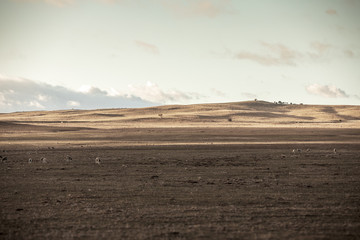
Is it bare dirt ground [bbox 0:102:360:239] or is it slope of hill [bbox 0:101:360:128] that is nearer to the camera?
bare dirt ground [bbox 0:102:360:239]

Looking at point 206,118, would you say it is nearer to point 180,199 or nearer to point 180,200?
point 180,199

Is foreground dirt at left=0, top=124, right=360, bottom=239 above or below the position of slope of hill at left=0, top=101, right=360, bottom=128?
below

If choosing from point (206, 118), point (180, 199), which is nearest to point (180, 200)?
point (180, 199)

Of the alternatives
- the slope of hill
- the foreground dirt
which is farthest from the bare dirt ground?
the slope of hill

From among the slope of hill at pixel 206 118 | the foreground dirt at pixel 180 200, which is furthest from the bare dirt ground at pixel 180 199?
the slope of hill at pixel 206 118

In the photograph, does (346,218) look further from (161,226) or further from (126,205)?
(126,205)

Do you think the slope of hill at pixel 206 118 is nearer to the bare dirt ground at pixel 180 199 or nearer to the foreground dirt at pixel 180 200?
the bare dirt ground at pixel 180 199

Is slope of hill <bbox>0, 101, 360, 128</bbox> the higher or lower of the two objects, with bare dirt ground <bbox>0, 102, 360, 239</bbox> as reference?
higher

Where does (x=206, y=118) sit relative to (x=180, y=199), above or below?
above

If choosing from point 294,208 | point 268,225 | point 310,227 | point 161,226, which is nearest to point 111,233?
point 161,226

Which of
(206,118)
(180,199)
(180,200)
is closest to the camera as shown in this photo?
(180,200)

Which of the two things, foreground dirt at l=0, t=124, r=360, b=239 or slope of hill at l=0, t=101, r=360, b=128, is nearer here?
foreground dirt at l=0, t=124, r=360, b=239

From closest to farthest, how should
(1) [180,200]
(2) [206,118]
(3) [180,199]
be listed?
(1) [180,200]
(3) [180,199]
(2) [206,118]

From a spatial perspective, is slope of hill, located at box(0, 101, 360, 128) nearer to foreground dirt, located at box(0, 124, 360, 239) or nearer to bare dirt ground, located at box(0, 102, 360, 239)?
bare dirt ground, located at box(0, 102, 360, 239)
